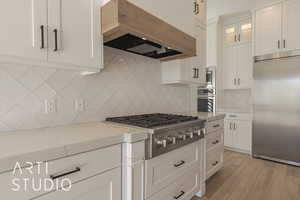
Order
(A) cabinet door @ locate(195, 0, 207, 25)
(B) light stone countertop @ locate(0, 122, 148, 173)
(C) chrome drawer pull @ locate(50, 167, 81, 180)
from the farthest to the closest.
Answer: (A) cabinet door @ locate(195, 0, 207, 25), (C) chrome drawer pull @ locate(50, 167, 81, 180), (B) light stone countertop @ locate(0, 122, 148, 173)

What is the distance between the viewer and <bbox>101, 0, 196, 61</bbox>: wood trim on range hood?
119 centimetres

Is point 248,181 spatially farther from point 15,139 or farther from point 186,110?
point 15,139

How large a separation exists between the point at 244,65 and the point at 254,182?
2428 mm

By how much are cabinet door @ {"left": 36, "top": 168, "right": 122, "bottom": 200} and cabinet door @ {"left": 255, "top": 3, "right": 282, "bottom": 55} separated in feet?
11.2

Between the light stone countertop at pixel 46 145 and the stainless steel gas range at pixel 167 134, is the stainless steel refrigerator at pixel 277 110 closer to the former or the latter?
the stainless steel gas range at pixel 167 134

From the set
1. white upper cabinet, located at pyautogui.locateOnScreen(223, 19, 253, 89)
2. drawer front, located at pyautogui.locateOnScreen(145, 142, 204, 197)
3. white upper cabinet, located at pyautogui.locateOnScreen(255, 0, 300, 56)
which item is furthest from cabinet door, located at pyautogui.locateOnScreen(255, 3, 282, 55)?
drawer front, located at pyautogui.locateOnScreen(145, 142, 204, 197)

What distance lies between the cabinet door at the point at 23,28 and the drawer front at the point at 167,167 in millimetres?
1057

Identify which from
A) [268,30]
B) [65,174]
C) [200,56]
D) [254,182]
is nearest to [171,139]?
[65,174]

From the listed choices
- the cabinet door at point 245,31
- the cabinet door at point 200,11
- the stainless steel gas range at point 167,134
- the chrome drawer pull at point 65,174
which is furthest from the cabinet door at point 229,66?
the chrome drawer pull at point 65,174

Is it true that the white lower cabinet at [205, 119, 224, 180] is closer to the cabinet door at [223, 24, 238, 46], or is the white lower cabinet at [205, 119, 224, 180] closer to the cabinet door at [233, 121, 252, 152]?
the cabinet door at [233, 121, 252, 152]

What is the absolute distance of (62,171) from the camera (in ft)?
2.88

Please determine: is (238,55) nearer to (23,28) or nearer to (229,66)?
(229,66)

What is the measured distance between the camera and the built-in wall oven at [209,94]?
3879 millimetres

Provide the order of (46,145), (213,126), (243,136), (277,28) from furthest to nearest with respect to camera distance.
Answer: (243,136) → (277,28) → (213,126) → (46,145)
